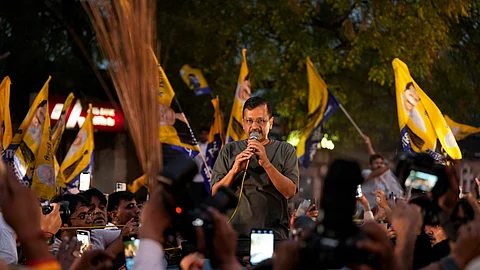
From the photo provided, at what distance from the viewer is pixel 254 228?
6.28 metres

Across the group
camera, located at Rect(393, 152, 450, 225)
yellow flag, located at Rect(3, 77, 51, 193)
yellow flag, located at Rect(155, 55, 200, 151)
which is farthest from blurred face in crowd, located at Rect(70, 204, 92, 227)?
camera, located at Rect(393, 152, 450, 225)

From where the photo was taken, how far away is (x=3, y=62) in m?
19.6

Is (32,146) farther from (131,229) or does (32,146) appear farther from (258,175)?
(131,229)

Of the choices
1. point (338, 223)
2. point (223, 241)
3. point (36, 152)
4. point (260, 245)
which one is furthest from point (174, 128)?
point (338, 223)

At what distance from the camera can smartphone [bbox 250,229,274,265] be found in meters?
5.91

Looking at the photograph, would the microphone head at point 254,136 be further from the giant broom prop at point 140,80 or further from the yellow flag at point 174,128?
the yellow flag at point 174,128

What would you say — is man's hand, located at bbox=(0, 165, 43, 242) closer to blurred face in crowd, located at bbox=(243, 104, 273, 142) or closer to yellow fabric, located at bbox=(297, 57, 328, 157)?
blurred face in crowd, located at bbox=(243, 104, 273, 142)

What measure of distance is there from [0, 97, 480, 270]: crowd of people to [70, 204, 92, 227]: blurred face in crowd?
1.26 m

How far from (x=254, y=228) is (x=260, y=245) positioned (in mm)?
330

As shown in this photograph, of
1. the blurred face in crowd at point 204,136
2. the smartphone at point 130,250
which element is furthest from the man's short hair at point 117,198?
the blurred face in crowd at point 204,136

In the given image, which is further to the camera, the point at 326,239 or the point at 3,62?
the point at 3,62

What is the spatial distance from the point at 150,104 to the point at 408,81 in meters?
4.55

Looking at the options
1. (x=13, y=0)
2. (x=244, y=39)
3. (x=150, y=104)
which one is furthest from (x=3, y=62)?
(x=150, y=104)

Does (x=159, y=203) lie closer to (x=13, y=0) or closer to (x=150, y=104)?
(x=150, y=104)
